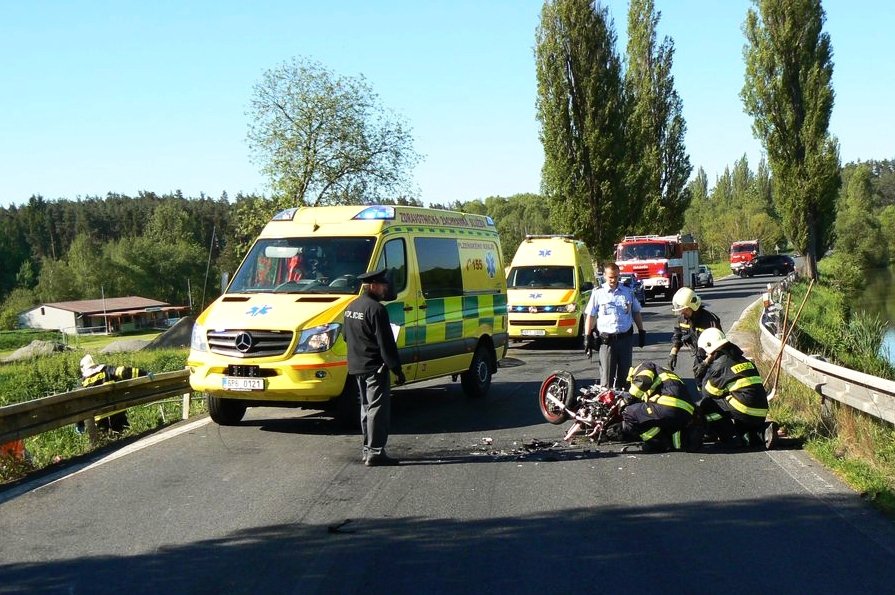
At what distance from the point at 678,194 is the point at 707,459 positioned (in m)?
52.4

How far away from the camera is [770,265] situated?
59.5 metres

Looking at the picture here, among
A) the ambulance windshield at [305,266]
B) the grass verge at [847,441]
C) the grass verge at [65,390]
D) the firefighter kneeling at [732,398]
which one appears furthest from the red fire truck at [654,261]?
the firefighter kneeling at [732,398]

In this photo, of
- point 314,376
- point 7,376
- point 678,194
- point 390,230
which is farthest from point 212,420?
point 678,194

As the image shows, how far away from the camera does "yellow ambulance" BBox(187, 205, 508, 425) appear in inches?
354

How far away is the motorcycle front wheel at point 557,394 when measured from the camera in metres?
9.75

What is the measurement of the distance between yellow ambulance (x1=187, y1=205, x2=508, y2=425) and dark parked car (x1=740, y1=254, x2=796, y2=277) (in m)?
50.8

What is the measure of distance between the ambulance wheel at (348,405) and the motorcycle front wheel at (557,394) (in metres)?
2.23

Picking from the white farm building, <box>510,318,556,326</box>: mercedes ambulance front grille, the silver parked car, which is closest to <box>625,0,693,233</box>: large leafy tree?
the silver parked car

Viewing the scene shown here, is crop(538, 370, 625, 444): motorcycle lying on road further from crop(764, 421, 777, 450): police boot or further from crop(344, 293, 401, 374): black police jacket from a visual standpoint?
crop(344, 293, 401, 374): black police jacket

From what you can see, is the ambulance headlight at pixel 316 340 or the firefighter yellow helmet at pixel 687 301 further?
the firefighter yellow helmet at pixel 687 301

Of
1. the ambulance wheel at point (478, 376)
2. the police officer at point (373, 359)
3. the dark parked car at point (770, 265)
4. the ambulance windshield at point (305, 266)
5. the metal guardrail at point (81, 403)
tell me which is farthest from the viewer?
the dark parked car at point (770, 265)

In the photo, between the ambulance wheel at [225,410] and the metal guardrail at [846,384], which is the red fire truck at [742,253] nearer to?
the metal guardrail at [846,384]

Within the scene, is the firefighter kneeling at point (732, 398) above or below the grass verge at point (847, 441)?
above

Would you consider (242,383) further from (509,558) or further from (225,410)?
(509,558)
